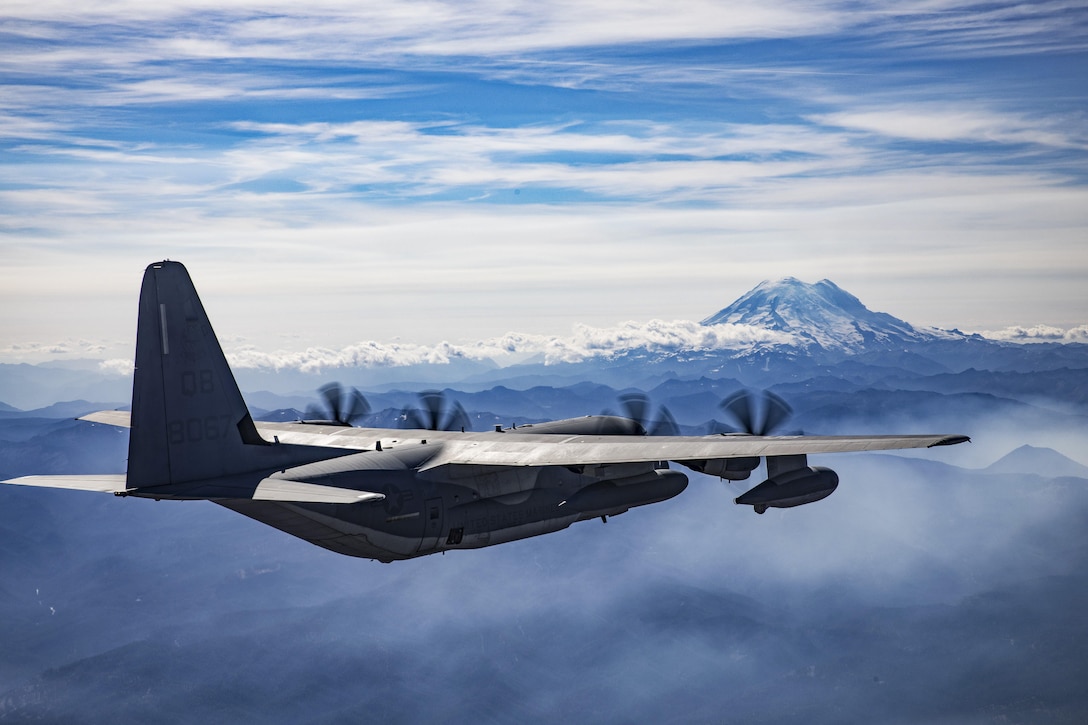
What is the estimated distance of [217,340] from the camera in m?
34.4

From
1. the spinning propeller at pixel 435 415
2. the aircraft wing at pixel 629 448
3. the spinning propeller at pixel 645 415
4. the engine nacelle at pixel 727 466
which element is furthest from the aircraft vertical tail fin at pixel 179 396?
the engine nacelle at pixel 727 466

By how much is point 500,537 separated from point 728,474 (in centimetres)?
1168

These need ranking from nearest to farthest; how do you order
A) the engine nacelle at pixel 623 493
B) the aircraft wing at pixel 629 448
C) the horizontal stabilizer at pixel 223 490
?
the horizontal stabilizer at pixel 223 490, the aircraft wing at pixel 629 448, the engine nacelle at pixel 623 493

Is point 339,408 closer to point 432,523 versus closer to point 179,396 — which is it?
point 432,523

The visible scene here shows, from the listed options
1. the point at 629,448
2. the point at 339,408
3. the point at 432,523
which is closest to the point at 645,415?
the point at 629,448

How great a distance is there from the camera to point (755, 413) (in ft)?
153

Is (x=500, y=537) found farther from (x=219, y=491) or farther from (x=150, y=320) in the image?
(x=150, y=320)

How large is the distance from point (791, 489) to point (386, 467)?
19078 millimetres

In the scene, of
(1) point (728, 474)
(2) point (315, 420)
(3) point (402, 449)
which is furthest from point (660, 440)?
(2) point (315, 420)

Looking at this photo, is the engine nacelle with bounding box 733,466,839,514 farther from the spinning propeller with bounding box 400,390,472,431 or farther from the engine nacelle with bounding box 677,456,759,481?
the spinning propeller with bounding box 400,390,472,431

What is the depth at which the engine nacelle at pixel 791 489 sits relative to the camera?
4138 cm

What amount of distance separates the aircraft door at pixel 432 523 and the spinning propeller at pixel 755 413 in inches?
628

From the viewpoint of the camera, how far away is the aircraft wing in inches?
1405

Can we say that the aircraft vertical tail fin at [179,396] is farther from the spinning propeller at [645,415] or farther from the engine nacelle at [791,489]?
the engine nacelle at [791,489]
